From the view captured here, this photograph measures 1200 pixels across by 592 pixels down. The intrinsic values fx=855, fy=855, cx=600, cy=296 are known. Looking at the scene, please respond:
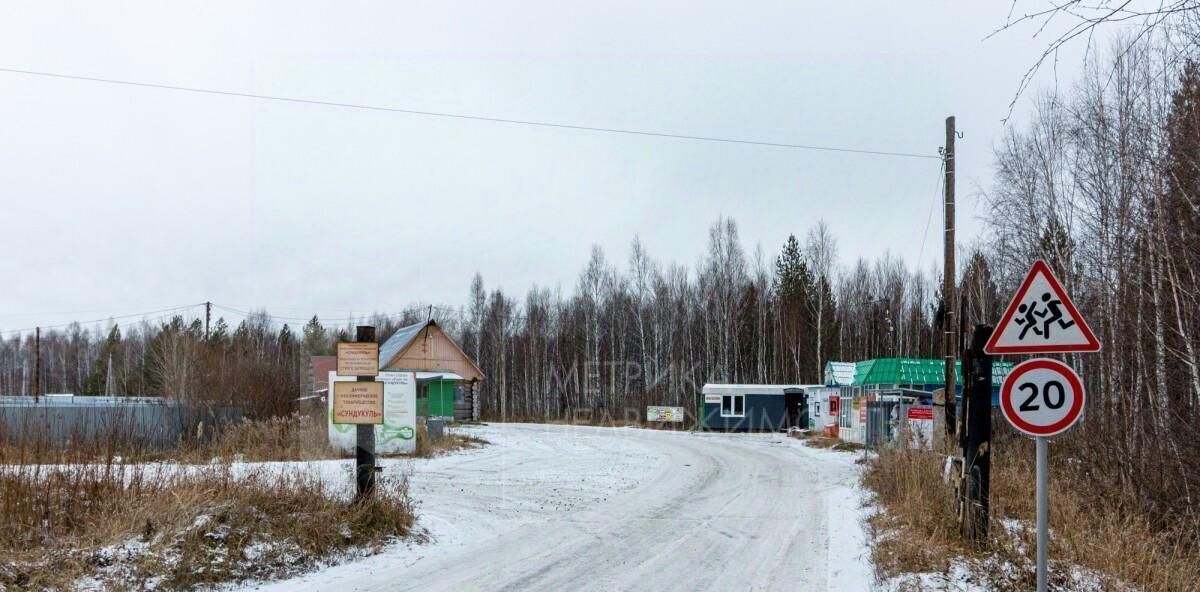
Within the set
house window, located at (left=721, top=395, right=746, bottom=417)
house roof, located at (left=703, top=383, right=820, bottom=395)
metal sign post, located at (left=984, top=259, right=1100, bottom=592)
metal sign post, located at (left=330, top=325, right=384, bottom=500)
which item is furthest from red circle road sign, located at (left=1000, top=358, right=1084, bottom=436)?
house window, located at (left=721, top=395, right=746, bottom=417)

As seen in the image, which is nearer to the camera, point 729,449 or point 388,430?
point 388,430

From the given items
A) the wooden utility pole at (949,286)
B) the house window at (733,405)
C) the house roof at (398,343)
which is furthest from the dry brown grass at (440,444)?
the house window at (733,405)

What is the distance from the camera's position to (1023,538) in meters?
8.64

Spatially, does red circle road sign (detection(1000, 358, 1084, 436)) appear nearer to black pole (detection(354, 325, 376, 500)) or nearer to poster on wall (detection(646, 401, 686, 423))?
black pole (detection(354, 325, 376, 500))

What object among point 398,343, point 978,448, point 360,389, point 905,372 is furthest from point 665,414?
point 978,448

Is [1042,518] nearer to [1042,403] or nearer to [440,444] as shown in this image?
[1042,403]

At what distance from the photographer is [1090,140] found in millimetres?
18344

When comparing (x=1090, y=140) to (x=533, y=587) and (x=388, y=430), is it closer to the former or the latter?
(x=533, y=587)

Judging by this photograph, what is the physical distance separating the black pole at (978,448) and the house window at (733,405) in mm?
31558

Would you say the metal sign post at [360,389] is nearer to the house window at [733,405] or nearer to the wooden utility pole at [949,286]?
the wooden utility pole at [949,286]

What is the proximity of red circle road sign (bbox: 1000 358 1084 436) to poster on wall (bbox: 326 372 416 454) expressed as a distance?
1681 centimetres

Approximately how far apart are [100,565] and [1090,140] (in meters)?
19.3

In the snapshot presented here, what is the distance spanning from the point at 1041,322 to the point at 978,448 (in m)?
2.83

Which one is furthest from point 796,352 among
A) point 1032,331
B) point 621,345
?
point 1032,331
